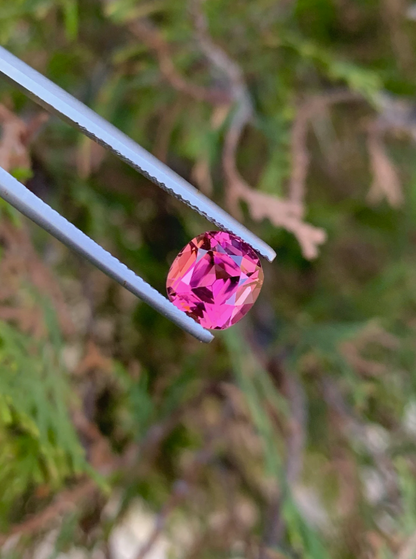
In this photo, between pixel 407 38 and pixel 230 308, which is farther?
pixel 407 38

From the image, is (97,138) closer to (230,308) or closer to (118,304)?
(230,308)

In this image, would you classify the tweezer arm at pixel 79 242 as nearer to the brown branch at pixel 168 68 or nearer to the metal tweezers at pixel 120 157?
the metal tweezers at pixel 120 157

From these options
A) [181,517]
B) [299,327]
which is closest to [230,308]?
[299,327]

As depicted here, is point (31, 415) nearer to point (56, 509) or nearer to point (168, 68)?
point (56, 509)

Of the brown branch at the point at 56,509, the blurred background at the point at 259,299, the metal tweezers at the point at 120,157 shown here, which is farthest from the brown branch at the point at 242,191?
the brown branch at the point at 56,509

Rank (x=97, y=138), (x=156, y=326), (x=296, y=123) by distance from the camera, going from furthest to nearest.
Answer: (x=156, y=326) < (x=296, y=123) < (x=97, y=138)

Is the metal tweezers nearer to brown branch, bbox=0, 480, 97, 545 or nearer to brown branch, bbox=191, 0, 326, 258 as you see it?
brown branch, bbox=191, 0, 326, 258

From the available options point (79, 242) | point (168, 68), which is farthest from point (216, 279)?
point (168, 68)
